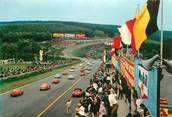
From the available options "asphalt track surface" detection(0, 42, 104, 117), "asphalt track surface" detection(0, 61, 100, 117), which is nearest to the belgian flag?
"asphalt track surface" detection(0, 42, 104, 117)

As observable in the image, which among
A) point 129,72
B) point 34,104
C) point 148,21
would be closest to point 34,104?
point 34,104

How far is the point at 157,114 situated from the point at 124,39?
58.4 feet

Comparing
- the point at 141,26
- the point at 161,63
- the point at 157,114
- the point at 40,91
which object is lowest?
the point at 40,91

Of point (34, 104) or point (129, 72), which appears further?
point (34, 104)

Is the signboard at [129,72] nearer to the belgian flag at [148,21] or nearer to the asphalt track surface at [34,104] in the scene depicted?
the asphalt track surface at [34,104]

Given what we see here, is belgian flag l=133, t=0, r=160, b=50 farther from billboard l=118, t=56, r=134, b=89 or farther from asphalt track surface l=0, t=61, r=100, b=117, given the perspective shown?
asphalt track surface l=0, t=61, r=100, b=117

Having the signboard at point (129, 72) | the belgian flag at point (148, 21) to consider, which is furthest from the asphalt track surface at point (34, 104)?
the belgian flag at point (148, 21)

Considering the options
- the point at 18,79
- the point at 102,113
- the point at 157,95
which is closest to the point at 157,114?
the point at 157,95

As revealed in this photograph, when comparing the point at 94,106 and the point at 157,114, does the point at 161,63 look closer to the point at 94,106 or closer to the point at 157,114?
the point at 157,114

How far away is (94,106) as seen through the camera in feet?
86.8

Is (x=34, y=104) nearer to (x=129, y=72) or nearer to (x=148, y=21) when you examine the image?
(x=129, y=72)

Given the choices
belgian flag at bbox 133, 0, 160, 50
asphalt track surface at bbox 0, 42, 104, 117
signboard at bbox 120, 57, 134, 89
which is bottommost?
asphalt track surface at bbox 0, 42, 104, 117

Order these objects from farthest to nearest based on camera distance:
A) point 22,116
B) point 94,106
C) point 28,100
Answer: point 28,100 → point 22,116 → point 94,106

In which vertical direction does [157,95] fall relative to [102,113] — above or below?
above
